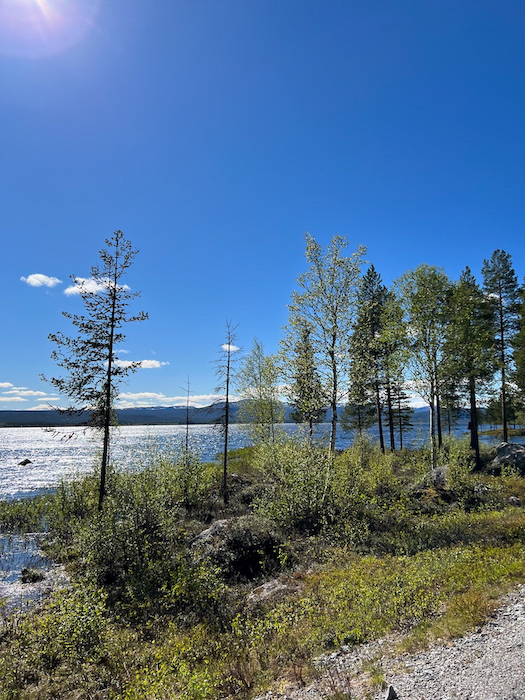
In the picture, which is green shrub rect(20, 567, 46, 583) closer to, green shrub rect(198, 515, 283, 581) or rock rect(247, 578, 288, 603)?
green shrub rect(198, 515, 283, 581)

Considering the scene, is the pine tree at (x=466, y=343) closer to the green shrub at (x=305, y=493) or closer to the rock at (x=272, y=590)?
the green shrub at (x=305, y=493)

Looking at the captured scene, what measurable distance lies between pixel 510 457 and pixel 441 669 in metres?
24.4

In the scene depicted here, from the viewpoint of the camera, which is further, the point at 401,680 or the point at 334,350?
the point at 334,350

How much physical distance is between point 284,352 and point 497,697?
10.9 m

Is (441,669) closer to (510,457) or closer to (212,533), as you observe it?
(212,533)

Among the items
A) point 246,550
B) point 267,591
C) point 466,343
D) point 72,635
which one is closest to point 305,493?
point 246,550

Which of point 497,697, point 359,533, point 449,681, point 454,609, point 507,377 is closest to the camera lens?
point 497,697

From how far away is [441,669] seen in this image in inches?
197

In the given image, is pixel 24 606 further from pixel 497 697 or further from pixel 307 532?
pixel 497 697

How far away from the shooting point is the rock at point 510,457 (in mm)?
23516

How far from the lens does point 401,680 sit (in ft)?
16.2

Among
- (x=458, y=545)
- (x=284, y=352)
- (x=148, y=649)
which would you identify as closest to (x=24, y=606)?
(x=148, y=649)

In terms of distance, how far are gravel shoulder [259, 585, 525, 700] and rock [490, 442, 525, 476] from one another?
69.4ft

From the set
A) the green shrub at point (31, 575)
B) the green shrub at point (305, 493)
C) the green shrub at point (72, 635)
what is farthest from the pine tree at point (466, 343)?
the green shrub at point (31, 575)
